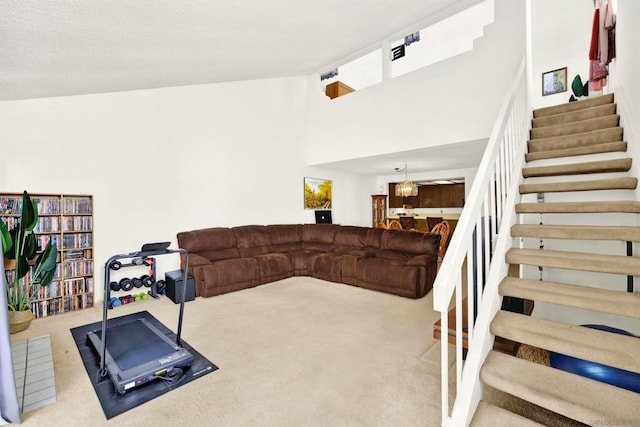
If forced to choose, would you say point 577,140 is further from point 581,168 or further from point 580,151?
point 581,168

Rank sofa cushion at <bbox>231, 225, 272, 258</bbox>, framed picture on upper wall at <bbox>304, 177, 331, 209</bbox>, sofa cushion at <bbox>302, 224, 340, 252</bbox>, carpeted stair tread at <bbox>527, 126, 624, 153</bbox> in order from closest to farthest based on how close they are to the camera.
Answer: carpeted stair tread at <bbox>527, 126, 624, 153</bbox>
sofa cushion at <bbox>231, 225, 272, 258</bbox>
sofa cushion at <bbox>302, 224, 340, 252</bbox>
framed picture on upper wall at <bbox>304, 177, 331, 209</bbox>

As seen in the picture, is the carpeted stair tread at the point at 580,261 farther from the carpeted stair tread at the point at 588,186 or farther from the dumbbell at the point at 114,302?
the dumbbell at the point at 114,302

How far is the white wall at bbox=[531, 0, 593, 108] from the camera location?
4.95m

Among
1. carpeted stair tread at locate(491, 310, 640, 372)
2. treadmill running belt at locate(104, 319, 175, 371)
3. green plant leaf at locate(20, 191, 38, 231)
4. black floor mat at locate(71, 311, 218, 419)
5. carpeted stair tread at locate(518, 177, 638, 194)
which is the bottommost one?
black floor mat at locate(71, 311, 218, 419)

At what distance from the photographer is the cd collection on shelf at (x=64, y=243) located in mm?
3279

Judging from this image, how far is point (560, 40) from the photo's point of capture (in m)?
5.17

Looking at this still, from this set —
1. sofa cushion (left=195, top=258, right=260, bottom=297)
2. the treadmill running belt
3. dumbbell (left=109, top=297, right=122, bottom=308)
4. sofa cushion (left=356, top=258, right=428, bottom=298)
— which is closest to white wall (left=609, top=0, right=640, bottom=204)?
sofa cushion (left=356, top=258, right=428, bottom=298)

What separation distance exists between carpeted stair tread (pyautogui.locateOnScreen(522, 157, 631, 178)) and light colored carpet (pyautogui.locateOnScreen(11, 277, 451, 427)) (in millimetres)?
1832

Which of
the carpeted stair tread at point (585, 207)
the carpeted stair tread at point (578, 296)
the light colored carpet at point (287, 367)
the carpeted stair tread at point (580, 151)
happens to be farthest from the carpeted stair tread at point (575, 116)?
the light colored carpet at point (287, 367)

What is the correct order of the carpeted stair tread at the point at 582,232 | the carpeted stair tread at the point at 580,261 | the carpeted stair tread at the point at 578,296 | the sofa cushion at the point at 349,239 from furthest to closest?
the sofa cushion at the point at 349,239
the carpeted stair tread at the point at 582,232
the carpeted stair tread at the point at 580,261
the carpeted stair tread at the point at 578,296

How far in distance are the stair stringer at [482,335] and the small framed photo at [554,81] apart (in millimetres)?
4455

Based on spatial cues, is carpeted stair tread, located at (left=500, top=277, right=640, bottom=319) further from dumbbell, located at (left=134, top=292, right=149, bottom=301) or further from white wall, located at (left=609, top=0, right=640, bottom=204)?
dumbbell, located at (left=134, top=292, right=149, bottom=301)

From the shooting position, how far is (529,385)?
4.50 feet

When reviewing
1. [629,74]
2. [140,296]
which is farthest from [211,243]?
[629,74]
